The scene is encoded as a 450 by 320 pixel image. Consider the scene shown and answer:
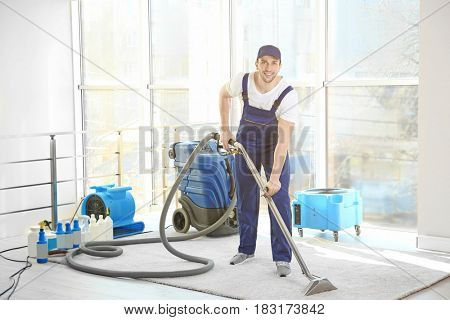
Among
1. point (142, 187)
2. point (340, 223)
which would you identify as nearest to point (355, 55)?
point (340, 223)

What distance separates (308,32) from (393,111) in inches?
34.5

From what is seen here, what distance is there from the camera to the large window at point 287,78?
5098 mm

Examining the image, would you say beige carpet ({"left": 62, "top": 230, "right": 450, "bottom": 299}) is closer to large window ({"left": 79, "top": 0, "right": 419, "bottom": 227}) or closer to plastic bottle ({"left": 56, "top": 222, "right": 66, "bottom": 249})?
plastic bottle ({"left": 56, "top": 222, "right": 66, "bottom": 249})

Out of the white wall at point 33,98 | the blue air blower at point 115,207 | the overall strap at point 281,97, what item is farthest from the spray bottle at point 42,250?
the white wall at point 33,98

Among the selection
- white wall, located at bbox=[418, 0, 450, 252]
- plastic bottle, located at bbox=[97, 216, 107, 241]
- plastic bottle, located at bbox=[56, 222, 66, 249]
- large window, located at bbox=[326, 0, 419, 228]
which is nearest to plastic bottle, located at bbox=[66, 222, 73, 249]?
plastic bottle, located at bbox=[56, 222, 66, 249]

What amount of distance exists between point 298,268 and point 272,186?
522mm

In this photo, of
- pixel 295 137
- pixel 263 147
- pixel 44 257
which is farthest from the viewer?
pixel 295 137

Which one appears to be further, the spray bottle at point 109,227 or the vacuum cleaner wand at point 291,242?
the spray bottle at point 109,227

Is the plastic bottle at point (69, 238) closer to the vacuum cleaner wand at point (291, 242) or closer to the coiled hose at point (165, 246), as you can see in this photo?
the coiled hose at point (165, 246)

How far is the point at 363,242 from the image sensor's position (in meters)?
4.80

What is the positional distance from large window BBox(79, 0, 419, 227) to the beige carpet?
814 mm

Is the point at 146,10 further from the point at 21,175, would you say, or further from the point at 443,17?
the point at 443,17

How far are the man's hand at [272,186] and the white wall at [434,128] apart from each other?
1.21 metres

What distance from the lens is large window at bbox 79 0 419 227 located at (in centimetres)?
510
